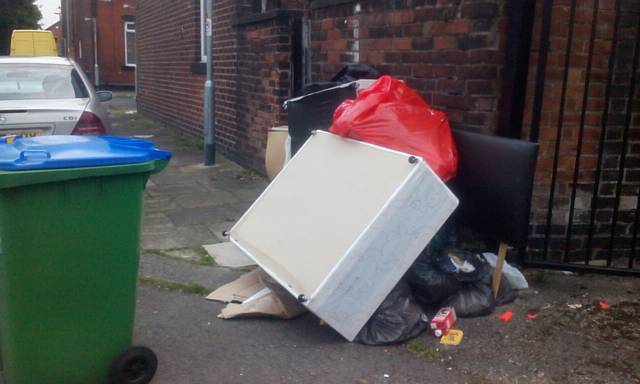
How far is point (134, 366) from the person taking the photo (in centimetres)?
322

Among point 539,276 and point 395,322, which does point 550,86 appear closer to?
point 539,276

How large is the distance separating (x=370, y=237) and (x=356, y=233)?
10cm

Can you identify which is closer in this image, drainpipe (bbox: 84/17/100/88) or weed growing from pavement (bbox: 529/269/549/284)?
weed growing from pavement (bbox: 529/269/549/284)

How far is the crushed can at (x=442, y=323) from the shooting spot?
12.3 ft

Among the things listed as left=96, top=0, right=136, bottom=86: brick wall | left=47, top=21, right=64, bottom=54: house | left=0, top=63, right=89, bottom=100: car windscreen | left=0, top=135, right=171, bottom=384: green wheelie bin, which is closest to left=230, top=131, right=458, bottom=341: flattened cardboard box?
left=0, top=135, right=171, bottom=384: green wheelie bin

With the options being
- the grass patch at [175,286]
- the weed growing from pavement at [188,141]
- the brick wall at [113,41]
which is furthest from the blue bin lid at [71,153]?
the brick wall at [113,41]

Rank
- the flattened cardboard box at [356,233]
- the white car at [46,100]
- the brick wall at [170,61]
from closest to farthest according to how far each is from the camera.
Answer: the flattened cardboard box at [356,233] → the white car at [46,100] → the brick wall at [170,61]

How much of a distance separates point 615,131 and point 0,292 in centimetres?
380

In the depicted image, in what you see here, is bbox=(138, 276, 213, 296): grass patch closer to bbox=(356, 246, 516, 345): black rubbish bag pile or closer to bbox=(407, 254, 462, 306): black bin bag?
bbox=(356, 246, 516, 345): black rubbish bag pile

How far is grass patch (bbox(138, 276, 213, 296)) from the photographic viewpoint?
177 inches

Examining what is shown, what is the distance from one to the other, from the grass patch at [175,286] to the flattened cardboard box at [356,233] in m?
0.63

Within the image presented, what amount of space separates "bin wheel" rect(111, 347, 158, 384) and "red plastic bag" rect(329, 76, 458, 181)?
172 centimetres

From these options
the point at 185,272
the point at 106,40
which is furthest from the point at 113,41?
the point at 185,272

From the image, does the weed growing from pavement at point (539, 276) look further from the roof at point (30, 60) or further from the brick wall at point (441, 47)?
the roof at point (30, 60)
